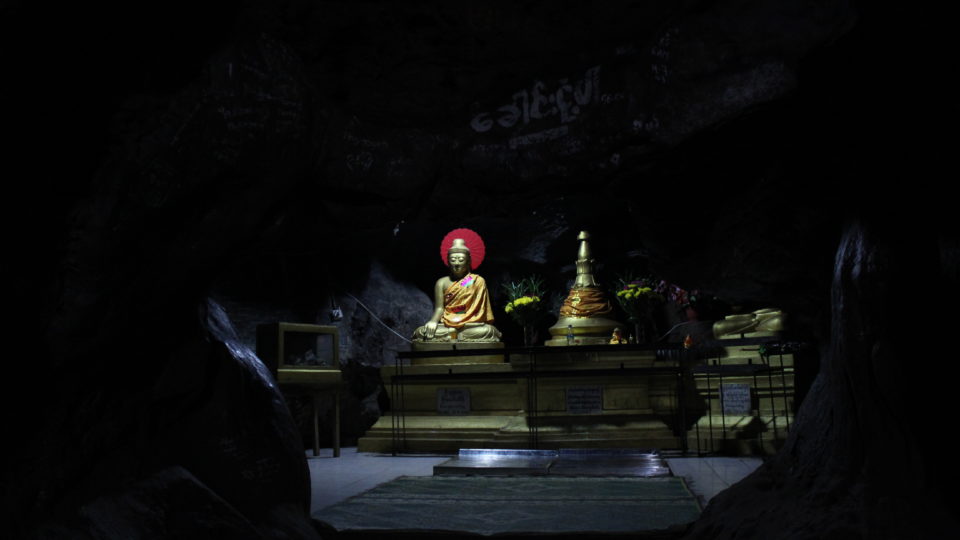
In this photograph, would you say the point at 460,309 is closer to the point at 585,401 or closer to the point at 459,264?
the point at 459,264

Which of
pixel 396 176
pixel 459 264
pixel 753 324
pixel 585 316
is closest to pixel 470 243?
pixel 459 264

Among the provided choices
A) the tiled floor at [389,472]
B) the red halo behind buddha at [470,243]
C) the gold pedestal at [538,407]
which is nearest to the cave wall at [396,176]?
the tiled floor at [389,472]

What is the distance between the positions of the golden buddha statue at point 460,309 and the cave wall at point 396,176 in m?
5.54

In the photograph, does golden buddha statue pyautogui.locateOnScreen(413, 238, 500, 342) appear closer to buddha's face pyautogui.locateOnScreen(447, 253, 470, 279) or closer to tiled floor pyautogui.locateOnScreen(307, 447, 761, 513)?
buddha's face pyautogui.locateOnScreen(447, 253, 470, 279)

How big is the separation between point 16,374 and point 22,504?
0.41 meters

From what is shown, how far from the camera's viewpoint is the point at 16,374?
7.86ft

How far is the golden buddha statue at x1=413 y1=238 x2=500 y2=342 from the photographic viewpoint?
916 centimetres

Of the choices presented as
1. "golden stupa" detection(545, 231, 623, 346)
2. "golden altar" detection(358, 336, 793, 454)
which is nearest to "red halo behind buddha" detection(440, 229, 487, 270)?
"golden stupa" detection(545, 231, 623, 346)

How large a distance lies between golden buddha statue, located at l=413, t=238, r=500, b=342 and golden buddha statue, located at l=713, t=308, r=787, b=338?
2733mm

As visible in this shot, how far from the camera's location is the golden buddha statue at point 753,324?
7.71m

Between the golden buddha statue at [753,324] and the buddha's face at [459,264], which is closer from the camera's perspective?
the golden buddha statue at [753,324]

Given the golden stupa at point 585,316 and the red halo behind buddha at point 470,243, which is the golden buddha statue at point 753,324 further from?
the red halo behind buddha at point 470,243

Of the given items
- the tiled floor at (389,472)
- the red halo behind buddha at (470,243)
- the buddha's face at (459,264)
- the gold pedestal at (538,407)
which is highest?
the red halo behind buddha at (470,243)

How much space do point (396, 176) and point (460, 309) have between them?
6369 millimetres
